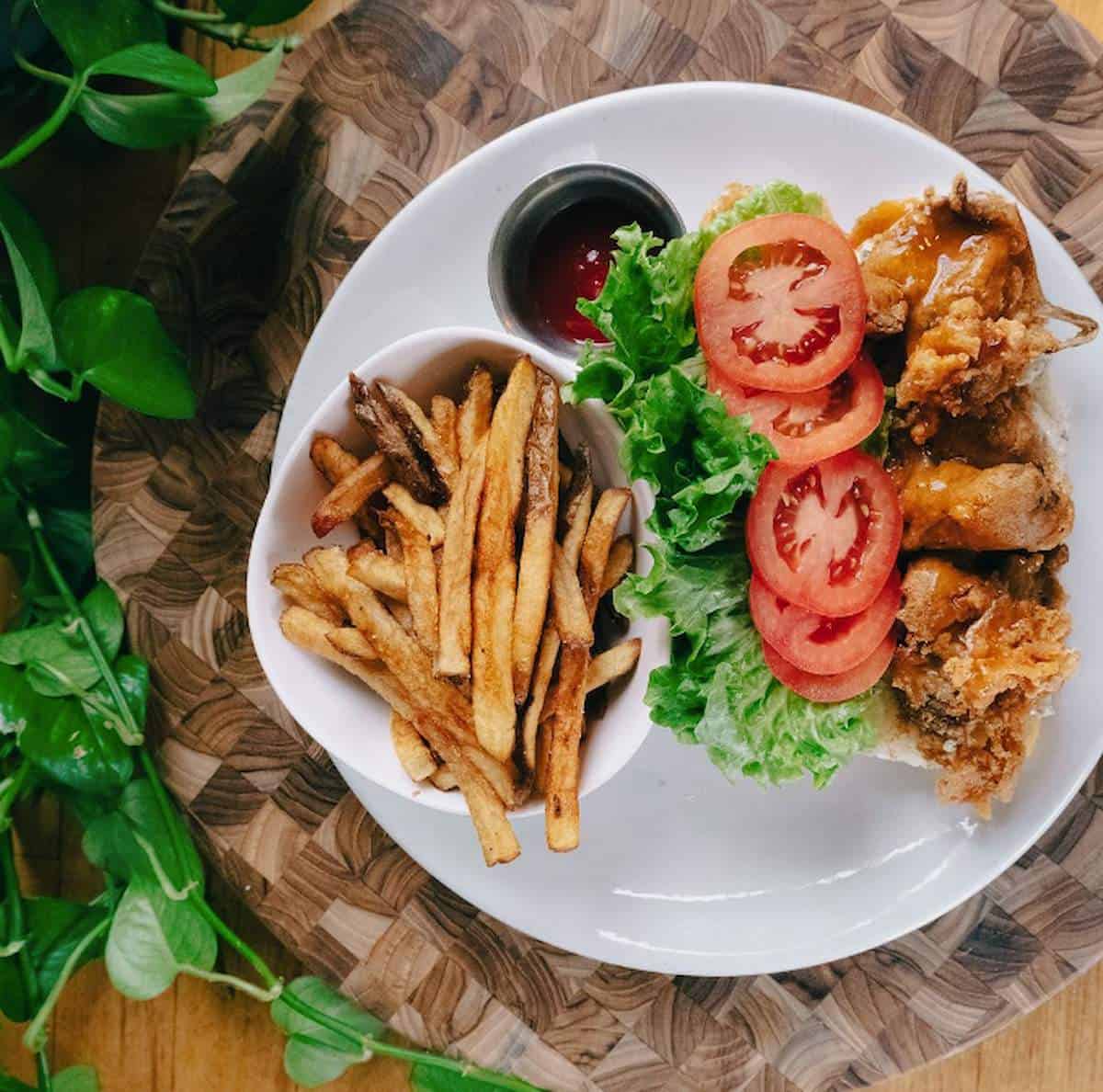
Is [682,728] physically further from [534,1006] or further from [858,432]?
[534,1006]

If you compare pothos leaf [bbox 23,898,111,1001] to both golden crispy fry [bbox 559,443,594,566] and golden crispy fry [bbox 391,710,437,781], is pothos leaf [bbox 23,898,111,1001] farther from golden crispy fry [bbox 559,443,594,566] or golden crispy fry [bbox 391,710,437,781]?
golden crispy fry [bbox 559,443,594,566]

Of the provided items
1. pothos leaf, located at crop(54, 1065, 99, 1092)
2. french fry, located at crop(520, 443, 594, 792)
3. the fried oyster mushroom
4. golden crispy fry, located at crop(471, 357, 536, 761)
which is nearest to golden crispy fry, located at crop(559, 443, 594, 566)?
french fry, located at crop(520, 443, 594, 792)

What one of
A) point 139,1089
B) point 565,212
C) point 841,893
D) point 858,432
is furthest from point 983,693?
point 139,1089

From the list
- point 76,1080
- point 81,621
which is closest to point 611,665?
point 81,621

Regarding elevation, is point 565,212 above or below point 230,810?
above

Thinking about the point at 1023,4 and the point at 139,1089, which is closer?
the point at 1023,4

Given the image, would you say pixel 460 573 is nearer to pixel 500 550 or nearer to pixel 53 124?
pixel 500 550

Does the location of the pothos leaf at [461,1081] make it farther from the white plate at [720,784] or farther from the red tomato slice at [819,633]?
the red tomato slice at [819,633]
